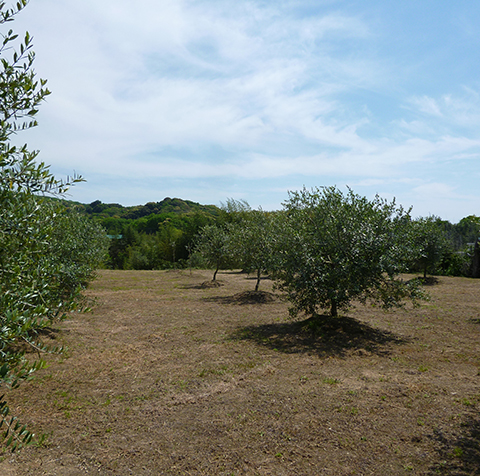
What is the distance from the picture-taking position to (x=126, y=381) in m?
7.61

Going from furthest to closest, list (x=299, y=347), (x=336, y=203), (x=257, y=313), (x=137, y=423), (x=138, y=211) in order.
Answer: (x=138, y=211) → (x=257, y=313) → (x=336, y=203) → (x=299, y=347) → (x=137, y=423)

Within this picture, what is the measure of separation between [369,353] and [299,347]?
5.91 ft

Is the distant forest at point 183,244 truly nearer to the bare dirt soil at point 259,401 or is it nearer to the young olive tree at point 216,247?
the young olive tree at point 216,247

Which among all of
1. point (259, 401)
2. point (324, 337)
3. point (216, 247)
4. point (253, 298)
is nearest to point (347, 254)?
point (324, 337)

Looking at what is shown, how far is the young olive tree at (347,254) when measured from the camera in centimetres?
959

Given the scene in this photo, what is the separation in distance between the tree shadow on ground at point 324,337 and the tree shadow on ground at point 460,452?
3772mm

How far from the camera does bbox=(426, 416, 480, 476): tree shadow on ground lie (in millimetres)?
4360

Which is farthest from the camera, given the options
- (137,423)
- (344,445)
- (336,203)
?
(336,203)

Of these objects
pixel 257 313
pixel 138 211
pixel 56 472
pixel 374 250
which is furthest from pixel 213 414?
pixel 138 211

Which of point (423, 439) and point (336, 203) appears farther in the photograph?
point (336, 203)

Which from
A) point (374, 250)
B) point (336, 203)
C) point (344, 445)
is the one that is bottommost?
point (344, 445)

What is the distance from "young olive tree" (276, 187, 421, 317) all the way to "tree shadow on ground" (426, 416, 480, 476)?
4.42m

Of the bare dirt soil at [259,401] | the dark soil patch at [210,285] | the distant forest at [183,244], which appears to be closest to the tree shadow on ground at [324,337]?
the bare dirt soil at [259,401]

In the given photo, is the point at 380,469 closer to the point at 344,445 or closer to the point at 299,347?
the point at 344,445
